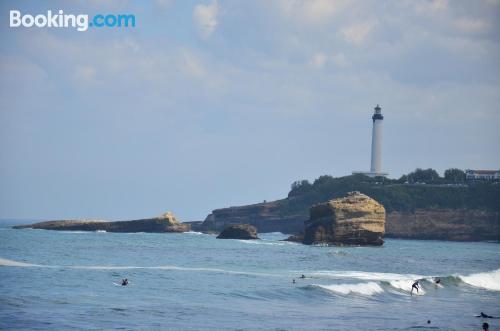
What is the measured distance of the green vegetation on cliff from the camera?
5945 inches

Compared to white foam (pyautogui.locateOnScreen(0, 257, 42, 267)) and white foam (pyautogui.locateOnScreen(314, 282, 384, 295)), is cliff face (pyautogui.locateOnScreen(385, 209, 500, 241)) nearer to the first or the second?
white foam (pyautogui.locateOnScreen(0, 257, 42, 267))

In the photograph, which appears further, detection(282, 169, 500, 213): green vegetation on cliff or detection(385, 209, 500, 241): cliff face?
detection(282, 169, 500, 213): green vegetation on cliff

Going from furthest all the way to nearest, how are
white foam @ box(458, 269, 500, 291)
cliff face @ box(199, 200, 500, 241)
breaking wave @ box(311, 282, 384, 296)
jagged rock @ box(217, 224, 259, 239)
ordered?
cliff face @ box(199, 200, 500, 241) → jagged rock @ box(217, 224, 259, 239) → white foam @ box(458, 269, 500, 291) → breaking wave @ box(311, 282, 384, 296)

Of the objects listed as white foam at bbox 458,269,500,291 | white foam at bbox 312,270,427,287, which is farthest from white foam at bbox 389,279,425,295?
white foam at bbox 458,269,500,291

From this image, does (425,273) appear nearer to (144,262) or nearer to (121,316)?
(144,262)

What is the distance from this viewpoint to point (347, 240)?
10150cm

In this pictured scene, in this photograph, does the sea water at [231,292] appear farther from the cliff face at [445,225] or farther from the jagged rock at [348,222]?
the cliff face at [445,225]

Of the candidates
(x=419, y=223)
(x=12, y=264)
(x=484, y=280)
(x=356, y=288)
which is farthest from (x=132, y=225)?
(x=356, y=288)

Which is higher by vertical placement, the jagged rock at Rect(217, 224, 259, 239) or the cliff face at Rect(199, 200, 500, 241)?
the cliff face at Rect(199, 200, 500, 241)

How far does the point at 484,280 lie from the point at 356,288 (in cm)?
1524

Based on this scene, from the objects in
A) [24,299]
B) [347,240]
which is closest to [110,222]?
[347,240]

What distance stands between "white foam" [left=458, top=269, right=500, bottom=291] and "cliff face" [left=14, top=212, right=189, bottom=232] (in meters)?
78.2

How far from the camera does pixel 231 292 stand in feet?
149

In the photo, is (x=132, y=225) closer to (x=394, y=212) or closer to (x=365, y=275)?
(x=394, y=212)
